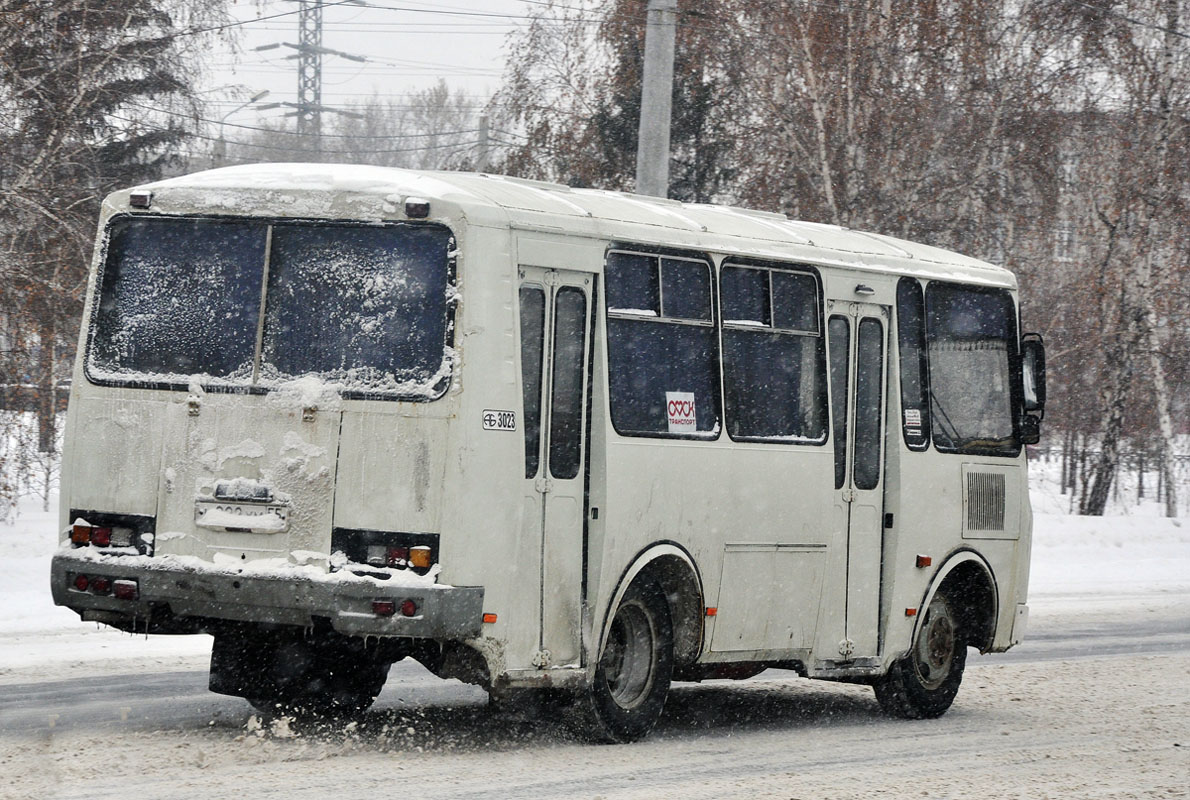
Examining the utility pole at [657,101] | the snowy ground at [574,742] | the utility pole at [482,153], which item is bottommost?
the snowy ground at [574,742]

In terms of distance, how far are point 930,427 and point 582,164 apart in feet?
66.6

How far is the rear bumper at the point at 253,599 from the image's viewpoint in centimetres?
838

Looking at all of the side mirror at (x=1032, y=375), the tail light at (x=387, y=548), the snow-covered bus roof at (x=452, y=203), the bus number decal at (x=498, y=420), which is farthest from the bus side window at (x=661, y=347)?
the side mirror at (x=1032, y=375)

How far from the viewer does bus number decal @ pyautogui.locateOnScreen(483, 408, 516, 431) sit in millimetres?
8625

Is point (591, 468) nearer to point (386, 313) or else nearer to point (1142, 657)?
point (386, 313)

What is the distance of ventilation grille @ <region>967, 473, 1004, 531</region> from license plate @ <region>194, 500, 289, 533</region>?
558cm

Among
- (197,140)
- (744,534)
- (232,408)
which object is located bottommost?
(744,534)

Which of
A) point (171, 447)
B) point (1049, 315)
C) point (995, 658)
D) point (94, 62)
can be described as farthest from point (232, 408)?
point (1049, 315)

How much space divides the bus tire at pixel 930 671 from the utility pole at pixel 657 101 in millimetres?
5965

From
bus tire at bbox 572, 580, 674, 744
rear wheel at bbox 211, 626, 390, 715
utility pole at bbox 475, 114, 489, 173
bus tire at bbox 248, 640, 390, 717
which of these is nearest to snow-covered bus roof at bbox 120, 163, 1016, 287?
bus tire at bbox 572, 580, 674, 744

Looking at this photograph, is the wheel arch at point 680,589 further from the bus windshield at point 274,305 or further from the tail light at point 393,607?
the bus windshield at point 274,305

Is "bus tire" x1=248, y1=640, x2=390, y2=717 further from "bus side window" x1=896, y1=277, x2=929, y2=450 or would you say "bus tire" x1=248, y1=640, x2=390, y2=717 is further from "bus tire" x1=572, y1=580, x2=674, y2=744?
"bus side window" x1=896, y1=277, x2=929, y2=450

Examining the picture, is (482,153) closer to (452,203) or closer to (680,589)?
(680,589)

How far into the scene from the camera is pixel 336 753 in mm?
8656
